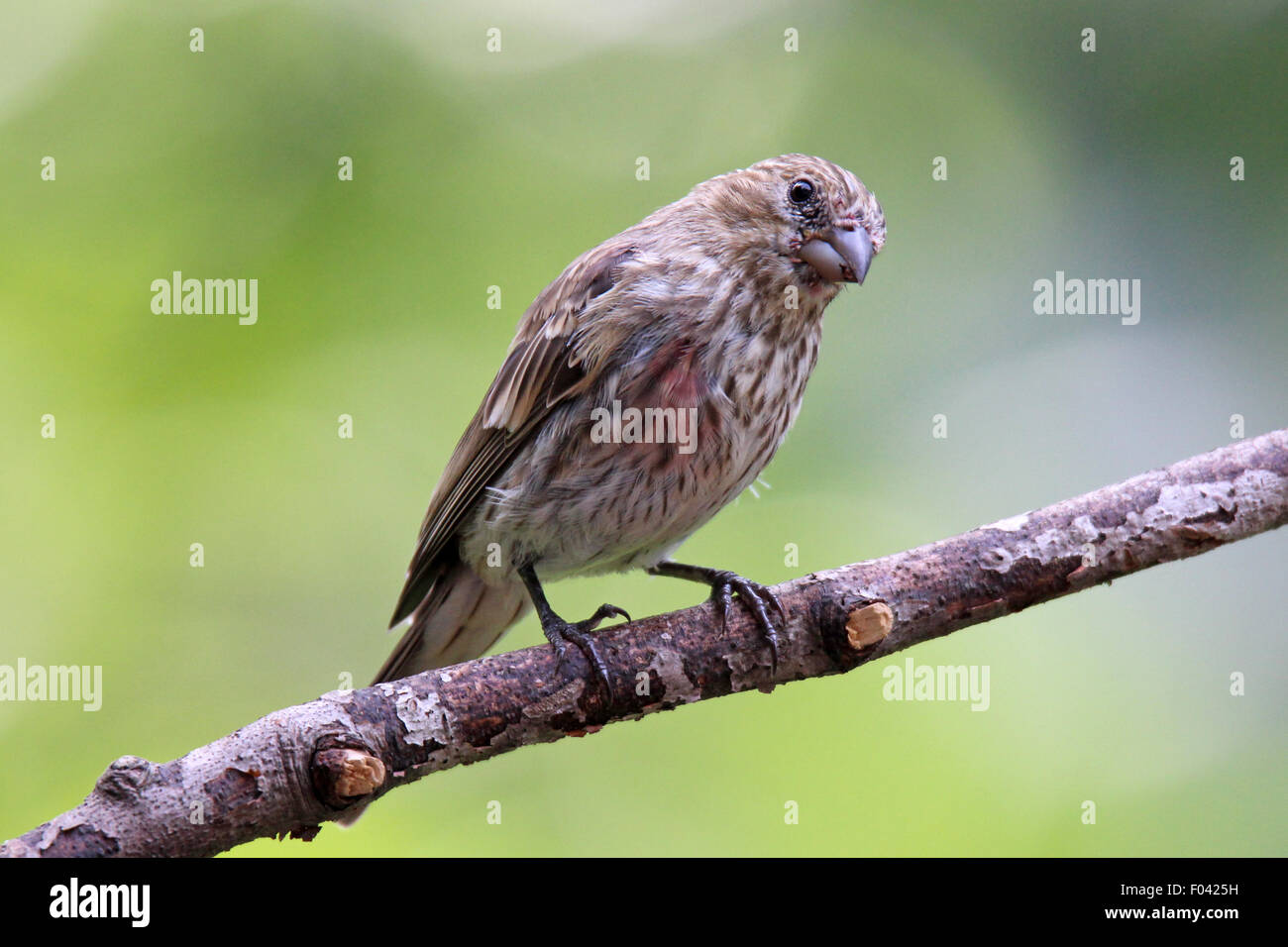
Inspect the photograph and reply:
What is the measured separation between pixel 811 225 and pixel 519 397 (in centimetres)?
114

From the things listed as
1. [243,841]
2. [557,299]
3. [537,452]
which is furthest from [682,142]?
[243,841]

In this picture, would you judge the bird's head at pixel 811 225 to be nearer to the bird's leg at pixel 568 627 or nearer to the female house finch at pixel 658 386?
the female house finch at pixel 658 386

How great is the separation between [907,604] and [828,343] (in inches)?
101

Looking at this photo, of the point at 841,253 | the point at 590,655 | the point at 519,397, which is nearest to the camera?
the point at 590,655

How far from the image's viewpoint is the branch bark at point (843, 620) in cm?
283

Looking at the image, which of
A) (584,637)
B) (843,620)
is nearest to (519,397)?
(584,637)

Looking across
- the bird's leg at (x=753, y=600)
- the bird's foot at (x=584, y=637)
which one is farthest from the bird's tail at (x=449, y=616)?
the bird's leg at (x=753, y=600)

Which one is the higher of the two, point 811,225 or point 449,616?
point 811,225

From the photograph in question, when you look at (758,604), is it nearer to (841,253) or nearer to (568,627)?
(568,627)

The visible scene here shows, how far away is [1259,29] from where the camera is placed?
5641 mm

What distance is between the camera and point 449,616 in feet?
13.5

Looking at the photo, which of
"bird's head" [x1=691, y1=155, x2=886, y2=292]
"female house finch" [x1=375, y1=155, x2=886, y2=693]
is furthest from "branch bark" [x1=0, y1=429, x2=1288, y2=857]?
"bird's head" [x1=691, y1=155, x2=886, y2=292]

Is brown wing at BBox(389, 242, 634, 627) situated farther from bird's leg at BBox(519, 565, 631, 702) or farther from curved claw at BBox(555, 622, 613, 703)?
curved claw at BBox(555, 622, 613, 703)

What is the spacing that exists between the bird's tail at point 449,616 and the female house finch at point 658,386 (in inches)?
0.7
